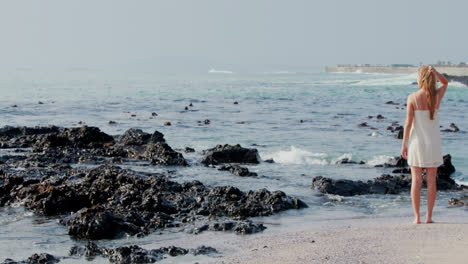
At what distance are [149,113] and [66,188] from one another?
25014mm

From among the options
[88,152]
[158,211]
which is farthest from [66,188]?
[88,152]

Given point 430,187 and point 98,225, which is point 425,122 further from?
point 98,225

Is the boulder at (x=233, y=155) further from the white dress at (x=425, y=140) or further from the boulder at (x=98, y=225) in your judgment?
the white dress at (x=425, y=140)

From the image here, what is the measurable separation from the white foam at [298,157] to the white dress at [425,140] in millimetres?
8696

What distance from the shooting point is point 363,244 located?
6.65 m

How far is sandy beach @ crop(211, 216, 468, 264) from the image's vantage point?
19.8 feet

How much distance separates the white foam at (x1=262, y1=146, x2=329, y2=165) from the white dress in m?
8.70

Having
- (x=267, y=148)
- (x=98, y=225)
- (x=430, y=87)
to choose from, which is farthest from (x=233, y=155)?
(x=430, y=87)

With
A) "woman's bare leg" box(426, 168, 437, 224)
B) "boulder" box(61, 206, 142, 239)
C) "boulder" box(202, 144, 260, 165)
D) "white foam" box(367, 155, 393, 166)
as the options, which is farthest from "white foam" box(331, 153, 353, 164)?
"boulder" box(61, 206, 142, 239)

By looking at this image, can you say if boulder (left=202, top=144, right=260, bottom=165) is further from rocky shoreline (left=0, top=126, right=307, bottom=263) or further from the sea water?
rocky shoreline (left=0, top=126, right=307, bottom=263)

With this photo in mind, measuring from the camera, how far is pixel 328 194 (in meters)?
10.7

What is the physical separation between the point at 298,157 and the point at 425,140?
9.64m

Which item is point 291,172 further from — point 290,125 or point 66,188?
point 290,125

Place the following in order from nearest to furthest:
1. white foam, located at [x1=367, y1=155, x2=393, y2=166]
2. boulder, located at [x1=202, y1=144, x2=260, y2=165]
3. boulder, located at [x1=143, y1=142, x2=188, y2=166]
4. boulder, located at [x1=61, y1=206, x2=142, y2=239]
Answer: boulder, located at [x1=61, y1=206, x2=142, y2=239], boulder, located at [x1=143, y1=142, x2=188, y2=166], boulder, located at [x1=202, y1=144, x2=260, y2=165], white foam, located at [x1=367, y1=155, x2=393, y2=166]
